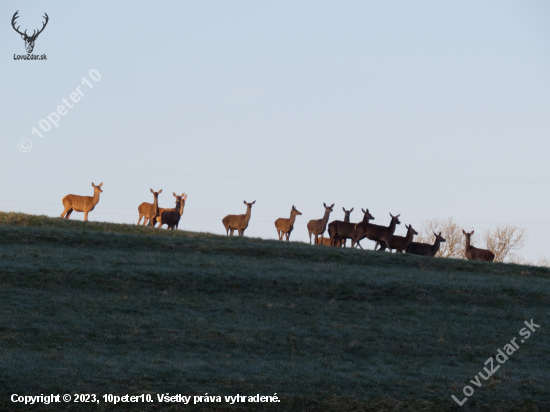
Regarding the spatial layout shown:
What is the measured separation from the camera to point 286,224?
36.1m

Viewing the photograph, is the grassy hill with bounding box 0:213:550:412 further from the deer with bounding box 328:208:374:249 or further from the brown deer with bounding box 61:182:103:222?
the brown deer with bounding box 61:182:103:222

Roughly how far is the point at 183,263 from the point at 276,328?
6750 mm

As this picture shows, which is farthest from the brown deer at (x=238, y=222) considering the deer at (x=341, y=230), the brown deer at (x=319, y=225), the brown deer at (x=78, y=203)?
the brown deer at (x=78, y=203)

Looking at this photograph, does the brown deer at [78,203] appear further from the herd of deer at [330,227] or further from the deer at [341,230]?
the deer at [341,230]

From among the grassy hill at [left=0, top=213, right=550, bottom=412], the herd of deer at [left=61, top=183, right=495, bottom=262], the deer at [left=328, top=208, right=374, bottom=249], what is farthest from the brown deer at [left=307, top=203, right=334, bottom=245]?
the grassy hill at [left=0, top=213, right=550, bottom=412]

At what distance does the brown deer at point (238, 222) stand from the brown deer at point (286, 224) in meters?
1.56

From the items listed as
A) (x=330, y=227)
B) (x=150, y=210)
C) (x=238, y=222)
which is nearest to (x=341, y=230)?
(x=330, y=227)

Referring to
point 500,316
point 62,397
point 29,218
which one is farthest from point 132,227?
point 62,397

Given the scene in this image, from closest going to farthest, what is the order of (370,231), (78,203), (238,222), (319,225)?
(370,231), (319,225), (238,222), (78,203)

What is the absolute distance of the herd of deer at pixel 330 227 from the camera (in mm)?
32406

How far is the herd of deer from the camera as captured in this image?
1276 inches

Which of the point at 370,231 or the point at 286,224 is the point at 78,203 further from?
the point at 370,231

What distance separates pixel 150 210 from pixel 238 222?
558cm

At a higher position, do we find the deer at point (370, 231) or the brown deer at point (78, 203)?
the deer at point (370, 231)
